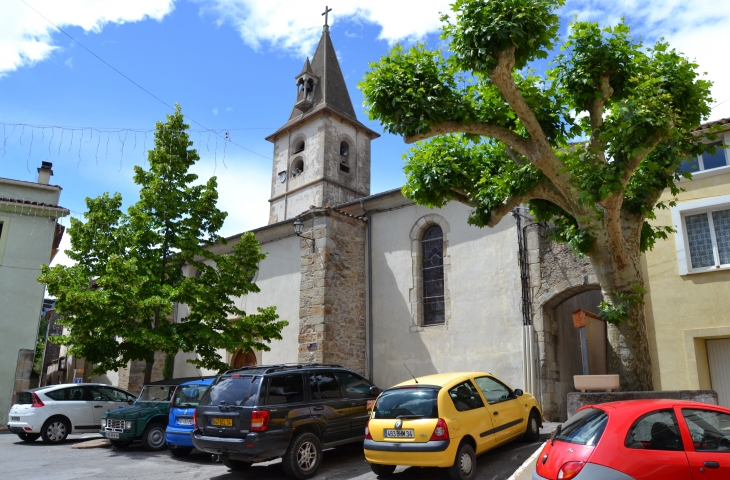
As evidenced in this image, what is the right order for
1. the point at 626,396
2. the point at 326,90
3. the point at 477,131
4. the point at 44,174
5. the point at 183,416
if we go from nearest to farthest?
the point at 626,396 < the point at 477,131 < the point at 183,416 < the point at 44,174 < the point at 326,90

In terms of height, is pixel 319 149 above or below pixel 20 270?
above

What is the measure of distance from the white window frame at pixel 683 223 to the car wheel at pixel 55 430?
1377cm

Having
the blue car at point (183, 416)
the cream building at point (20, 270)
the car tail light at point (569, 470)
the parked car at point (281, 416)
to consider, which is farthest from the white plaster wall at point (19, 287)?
the car tail light at point (569, 470)

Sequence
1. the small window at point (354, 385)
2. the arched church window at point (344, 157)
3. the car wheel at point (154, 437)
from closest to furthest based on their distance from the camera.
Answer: the small window at point (354, 385)
the car wheel at point (154, 437)
the arched church window at point (344, 157)

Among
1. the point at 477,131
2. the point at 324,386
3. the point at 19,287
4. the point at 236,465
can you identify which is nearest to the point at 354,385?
the point at 324,386

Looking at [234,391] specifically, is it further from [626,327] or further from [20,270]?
[20,270]

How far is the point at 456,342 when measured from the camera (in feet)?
48.2

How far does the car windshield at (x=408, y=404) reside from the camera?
7336 mm

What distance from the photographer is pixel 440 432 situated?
7.05 meters

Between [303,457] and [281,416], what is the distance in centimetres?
69

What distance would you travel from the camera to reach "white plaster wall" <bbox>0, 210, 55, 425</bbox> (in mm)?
18391

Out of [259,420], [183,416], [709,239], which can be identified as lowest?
[183,416]

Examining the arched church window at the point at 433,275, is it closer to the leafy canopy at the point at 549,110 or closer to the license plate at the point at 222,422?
the leafy canopy at the point at 549,110

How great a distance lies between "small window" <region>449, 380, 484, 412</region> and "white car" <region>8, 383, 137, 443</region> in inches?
374
